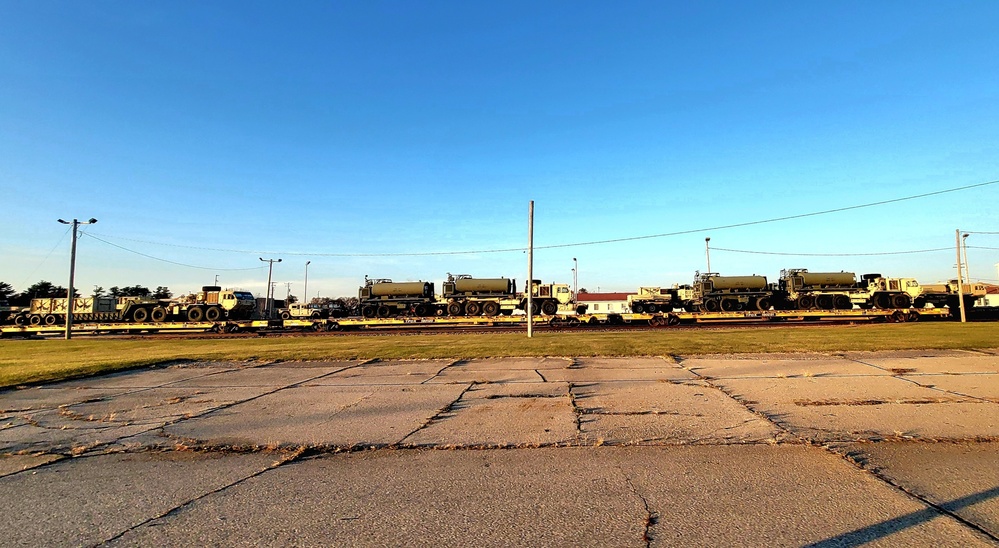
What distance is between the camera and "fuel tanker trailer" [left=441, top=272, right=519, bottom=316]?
109 feet

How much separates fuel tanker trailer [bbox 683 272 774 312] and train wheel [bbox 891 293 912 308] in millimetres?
6889

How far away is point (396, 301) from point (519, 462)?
29707 millimetres

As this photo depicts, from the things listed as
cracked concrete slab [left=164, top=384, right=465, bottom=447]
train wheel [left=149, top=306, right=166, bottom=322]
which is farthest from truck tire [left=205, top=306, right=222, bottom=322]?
cracked concrete slab [left=164, top=384, right=465, bottom=447]

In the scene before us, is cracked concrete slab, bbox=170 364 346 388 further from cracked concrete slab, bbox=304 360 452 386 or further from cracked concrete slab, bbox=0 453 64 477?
cracked concrete slab, bbox=0 453 64 477

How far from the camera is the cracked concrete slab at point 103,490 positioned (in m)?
3.46

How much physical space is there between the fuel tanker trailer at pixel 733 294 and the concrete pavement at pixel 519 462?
944 inches

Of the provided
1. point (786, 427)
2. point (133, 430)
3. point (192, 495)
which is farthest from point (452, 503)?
point (133, 430)

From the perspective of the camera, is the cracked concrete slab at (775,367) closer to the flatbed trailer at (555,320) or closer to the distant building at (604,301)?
the flatbed trailer at (555,320)

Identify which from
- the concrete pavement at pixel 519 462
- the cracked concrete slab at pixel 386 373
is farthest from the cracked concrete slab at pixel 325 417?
the cracked concrete slab at pixel 386 373

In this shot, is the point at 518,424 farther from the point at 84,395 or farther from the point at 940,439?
the point at 84,395

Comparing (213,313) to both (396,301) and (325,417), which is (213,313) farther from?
(325,417)

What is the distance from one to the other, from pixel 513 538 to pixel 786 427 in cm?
411

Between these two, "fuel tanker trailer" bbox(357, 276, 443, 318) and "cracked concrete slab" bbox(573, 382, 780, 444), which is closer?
"cracked concrete slab" bbox(573, 382, 780, 444)

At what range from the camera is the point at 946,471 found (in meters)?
4.31
